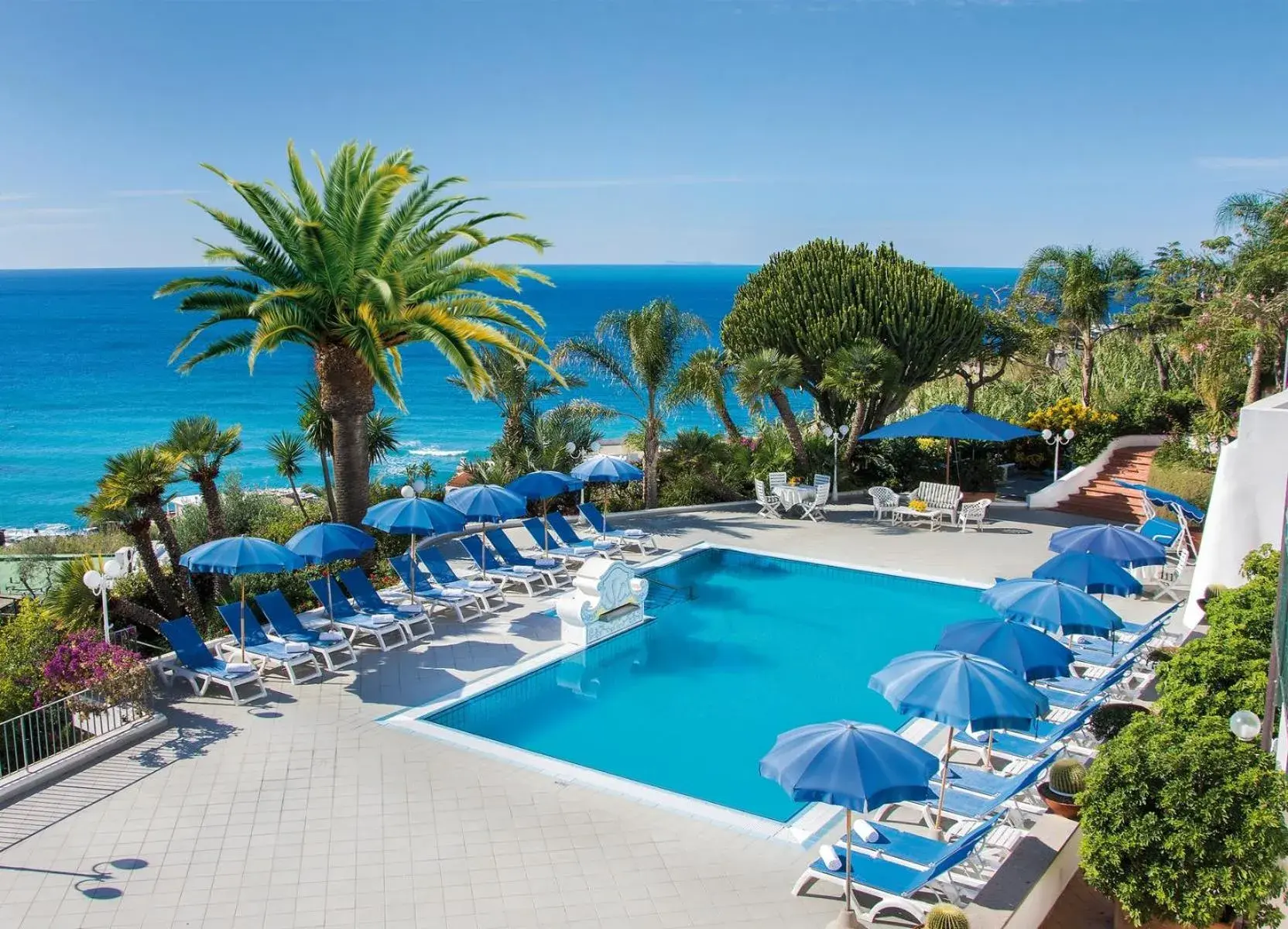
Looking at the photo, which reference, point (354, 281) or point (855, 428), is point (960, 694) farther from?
point (855, 428)

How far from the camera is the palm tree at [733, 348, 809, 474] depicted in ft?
76.3

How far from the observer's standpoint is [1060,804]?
30.6 ft

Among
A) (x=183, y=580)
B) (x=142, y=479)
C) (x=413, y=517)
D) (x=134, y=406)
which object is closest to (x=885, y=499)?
(x=413, y=517)

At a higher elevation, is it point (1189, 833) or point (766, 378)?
point (766, 378)

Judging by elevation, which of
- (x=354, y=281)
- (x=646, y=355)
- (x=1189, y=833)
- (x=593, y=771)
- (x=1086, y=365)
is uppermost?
(x=354, y=281)

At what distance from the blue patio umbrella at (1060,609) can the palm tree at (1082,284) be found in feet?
57.4

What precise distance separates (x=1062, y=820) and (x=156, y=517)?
12413mm

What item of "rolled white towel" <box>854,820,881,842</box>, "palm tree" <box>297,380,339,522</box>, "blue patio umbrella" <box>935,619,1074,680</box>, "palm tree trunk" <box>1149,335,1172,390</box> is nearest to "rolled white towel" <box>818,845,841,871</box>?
"rolled white towel" <box>854,820,881,842</box>

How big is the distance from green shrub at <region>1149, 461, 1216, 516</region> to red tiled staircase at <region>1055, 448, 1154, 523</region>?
0.73m

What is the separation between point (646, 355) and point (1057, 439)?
365 inches

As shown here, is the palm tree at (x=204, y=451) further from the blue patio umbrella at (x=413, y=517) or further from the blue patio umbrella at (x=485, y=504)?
the blue patio umbrella at (x=485, y=504)

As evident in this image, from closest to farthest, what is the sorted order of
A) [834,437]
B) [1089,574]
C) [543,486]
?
[1089,574] → [543,486] → [834,437]

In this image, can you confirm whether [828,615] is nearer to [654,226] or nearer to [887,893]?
[887,893]

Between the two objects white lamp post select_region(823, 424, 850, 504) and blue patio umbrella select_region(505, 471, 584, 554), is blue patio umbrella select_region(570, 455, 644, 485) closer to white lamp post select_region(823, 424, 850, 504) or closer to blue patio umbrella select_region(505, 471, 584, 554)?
blue patio umbrella select_region(505, 471, 584, 554)
